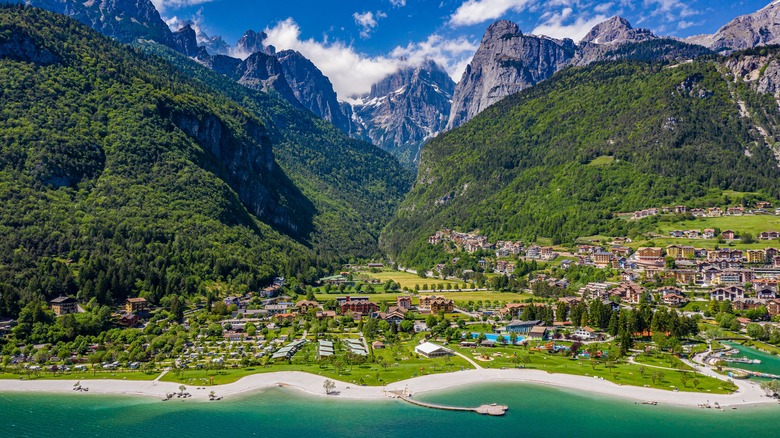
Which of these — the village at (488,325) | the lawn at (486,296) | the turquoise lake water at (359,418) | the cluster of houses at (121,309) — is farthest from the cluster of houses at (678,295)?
the cluster of houses at (121,309)

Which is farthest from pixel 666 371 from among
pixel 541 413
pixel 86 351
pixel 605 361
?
pixel 86 351

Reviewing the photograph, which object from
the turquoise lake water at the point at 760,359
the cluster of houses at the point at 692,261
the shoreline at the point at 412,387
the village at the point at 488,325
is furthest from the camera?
the cluster of houses at the point at 692,261

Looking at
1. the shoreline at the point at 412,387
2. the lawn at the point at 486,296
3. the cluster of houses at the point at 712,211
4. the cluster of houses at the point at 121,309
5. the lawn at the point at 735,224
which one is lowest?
the shoreline at the point at 412,387

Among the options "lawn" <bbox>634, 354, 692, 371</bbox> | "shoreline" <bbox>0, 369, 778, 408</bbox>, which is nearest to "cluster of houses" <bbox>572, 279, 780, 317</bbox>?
"lawn" <bbox>634, 354, 692, 371</bbox>

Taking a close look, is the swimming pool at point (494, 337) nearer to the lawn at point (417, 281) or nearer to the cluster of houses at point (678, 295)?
the cluster of houses at point (678, 295)

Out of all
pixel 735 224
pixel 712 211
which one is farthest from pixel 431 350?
pixel 712 211
